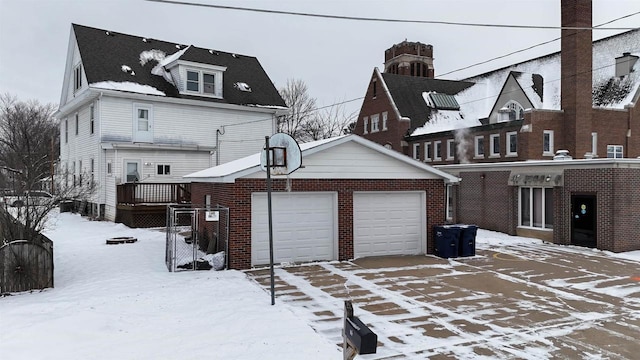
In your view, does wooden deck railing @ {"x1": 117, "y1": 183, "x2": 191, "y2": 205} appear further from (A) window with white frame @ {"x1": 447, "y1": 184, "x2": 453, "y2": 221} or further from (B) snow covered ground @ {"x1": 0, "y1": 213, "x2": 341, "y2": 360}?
(A) window with white frame @ {"x1": 447, "y1": 184, "x2": 453, "y2": 221}

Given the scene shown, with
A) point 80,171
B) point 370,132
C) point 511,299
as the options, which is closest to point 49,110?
point 80,171

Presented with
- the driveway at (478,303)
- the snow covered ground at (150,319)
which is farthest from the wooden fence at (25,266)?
the driveway at (478,303)

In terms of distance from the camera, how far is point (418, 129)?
33.8m

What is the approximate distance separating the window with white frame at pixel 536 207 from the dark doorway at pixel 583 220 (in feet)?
3.43

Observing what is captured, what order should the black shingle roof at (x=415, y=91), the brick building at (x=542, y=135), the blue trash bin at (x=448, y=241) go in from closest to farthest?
the blue trash bin at (x=448, y=241)
the brick building at (x=542, y=135)
the black shingle roof at (x=415, y=91)

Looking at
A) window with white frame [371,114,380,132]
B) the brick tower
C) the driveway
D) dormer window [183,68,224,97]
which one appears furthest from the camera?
the brick tower

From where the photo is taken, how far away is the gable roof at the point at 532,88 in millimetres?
26094

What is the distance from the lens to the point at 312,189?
12.3 meters

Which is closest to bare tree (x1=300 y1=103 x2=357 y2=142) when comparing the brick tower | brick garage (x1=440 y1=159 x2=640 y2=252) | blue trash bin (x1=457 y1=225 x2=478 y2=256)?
the brick tower

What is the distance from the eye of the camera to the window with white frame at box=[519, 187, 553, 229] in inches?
669

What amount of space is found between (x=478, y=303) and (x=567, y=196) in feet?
31.7

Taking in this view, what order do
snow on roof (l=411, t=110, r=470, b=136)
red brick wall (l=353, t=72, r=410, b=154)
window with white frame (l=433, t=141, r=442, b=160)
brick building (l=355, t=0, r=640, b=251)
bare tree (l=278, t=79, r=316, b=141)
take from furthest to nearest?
bare tree (l=278, t=79, r=316, b=141), red brick wall (l=353, t=72, r=410, b=154), snow on roof (l=411, t=110, r=470, b=136), window with white frame (l=433, t=141, r=442, b=160), brick building (l=355, t=0, r=640, b=251)

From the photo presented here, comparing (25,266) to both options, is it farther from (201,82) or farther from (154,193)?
(201,82)

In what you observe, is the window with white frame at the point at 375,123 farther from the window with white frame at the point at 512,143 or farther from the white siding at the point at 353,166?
the white siding at the point at 353,166
